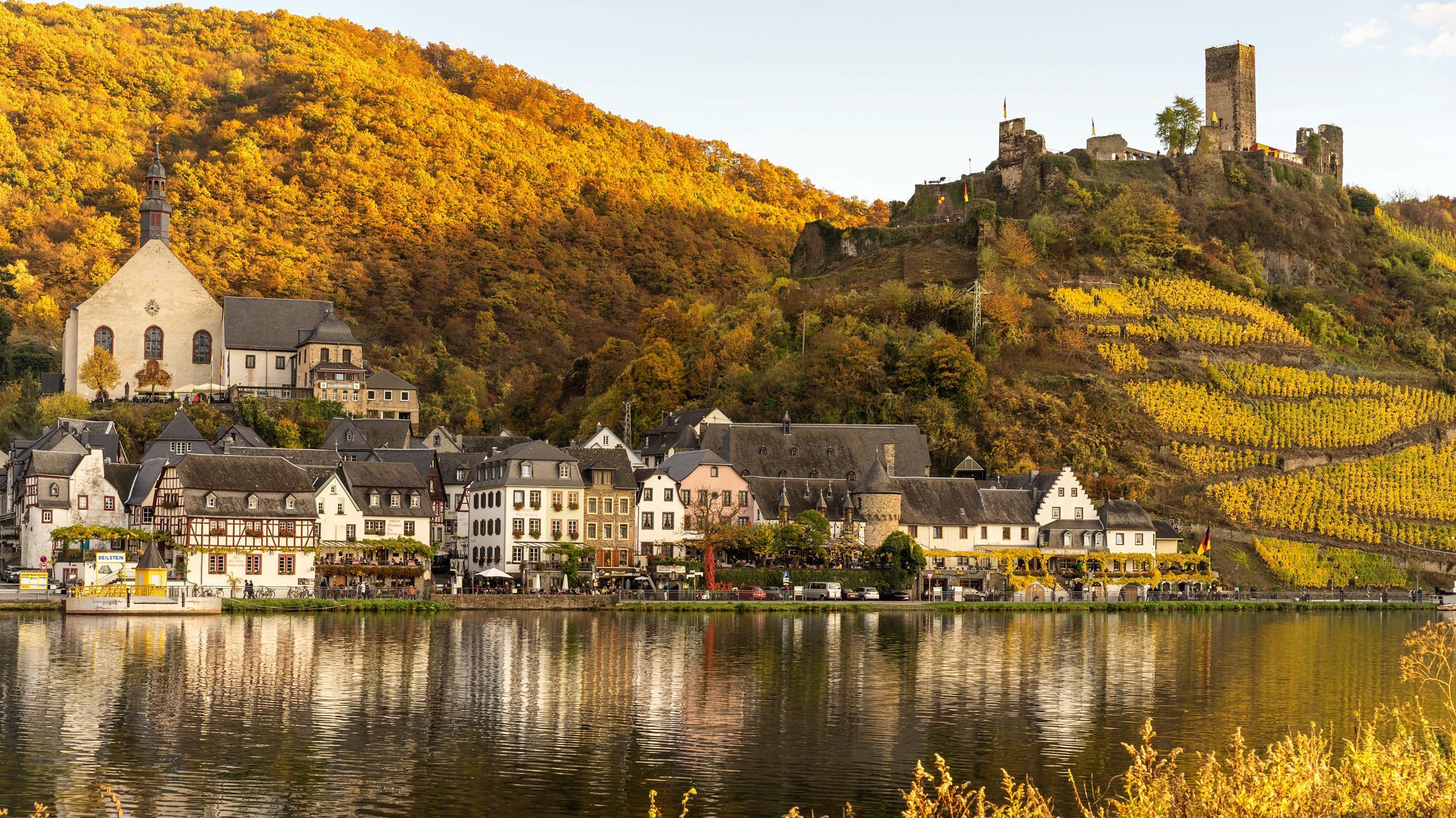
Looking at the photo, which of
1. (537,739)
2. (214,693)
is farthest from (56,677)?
(537,739)

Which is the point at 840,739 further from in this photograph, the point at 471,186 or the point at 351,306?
the point at 471,186

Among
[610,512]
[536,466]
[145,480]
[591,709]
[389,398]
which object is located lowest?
[591,709]

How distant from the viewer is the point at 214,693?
36.0 m

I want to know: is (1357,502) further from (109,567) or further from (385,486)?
(109,567)

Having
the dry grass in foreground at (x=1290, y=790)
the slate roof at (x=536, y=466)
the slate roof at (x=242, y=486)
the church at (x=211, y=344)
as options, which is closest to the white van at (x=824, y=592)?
the slate roof at (x=536, y=466)


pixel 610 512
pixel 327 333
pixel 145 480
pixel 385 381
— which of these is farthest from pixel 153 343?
pixel 610 512

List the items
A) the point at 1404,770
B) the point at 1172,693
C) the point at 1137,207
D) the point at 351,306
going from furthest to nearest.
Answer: the point at 351,306
the point at 1137,207
the point at 1172,693
the point at 1404,770

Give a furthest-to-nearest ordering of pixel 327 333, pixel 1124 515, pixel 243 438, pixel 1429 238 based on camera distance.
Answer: pixel 1429 238, pixel 327 333, pixel 243 438, pixel 1124 515

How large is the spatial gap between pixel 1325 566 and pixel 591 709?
6382cm

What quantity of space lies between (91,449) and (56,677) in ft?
137

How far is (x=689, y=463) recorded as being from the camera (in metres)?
85.1

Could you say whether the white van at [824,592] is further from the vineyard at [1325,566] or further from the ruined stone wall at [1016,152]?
the ruined stone wall at [1016,152]

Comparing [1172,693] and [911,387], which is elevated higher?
[911,387]

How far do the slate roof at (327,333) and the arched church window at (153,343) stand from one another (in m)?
5.19
